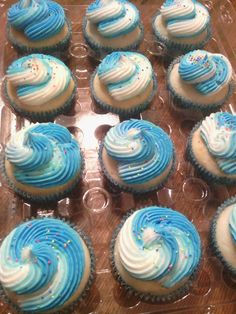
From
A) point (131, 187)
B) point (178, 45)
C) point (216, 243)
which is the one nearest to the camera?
point (216, 243)

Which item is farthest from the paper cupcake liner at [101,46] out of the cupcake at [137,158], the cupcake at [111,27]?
the cupcake at [137,158]

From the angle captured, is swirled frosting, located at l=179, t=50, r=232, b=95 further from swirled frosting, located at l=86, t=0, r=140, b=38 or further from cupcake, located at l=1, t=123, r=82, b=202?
cupcake, located at l=1, t=123, r=82, b=202

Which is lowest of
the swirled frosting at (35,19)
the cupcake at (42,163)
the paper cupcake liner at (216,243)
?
the paper cupcake liner at (216,243)

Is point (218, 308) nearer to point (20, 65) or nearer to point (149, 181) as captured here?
point (149, 181)

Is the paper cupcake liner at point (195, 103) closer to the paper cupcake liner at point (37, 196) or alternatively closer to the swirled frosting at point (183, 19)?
the swirled frosting at point (183, 19)

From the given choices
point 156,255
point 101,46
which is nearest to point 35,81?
point 101,46

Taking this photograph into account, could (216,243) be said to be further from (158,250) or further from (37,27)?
(37,27)
